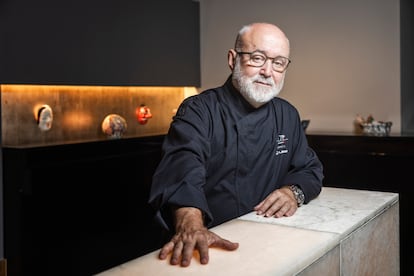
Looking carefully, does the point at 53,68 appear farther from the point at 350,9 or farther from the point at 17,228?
the point at 350,9

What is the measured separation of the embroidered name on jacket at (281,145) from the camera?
74.0 inches

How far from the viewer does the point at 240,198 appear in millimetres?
1775

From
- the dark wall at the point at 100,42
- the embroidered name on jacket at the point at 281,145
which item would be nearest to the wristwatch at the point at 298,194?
the embroidered name on jacket at the point at 281,145

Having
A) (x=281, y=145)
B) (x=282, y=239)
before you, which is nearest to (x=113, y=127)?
(x=281, y=145)

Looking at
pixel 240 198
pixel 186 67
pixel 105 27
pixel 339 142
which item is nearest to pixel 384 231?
pixel 240 198

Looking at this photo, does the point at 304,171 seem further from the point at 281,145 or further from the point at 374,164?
the point at 374,164

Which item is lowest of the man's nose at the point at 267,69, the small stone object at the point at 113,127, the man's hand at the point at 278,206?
the man's hand at the point at 278,206

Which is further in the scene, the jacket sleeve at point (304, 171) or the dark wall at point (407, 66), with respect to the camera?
the dark wall at point (407, 66)

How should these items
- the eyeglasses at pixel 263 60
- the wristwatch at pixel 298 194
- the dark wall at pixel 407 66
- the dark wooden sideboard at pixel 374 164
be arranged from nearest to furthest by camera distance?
the wristwatch at pixel 298 194 < the eyeglasses at pixel 263 60 < the dark wooden sideboard at pixel 374 164 < the dark wall at pixel 407 66

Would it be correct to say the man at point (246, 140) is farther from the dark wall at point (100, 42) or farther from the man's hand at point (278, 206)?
the dark wall at point (100, 42)

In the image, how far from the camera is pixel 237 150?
1.78m

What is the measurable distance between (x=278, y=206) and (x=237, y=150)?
15.6 inches

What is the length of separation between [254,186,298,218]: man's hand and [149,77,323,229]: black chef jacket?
15 centimetres

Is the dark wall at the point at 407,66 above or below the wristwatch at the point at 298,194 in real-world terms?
above
